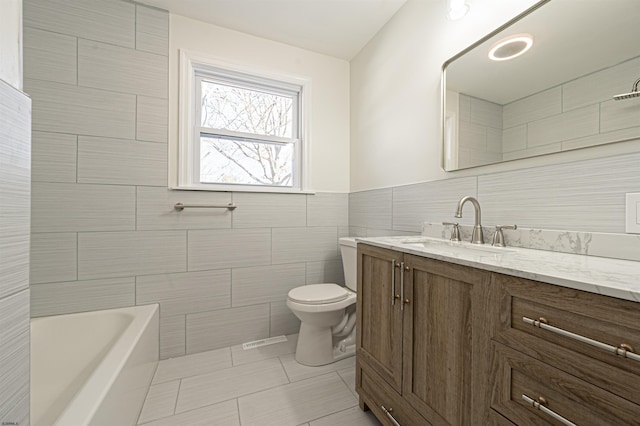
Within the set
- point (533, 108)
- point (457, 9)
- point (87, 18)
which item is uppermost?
point (87, 18)

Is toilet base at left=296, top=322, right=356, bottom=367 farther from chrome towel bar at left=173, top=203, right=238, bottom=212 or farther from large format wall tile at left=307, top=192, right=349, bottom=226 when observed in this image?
chrome towel bar at left=173, top=203, right=238, bottom=212

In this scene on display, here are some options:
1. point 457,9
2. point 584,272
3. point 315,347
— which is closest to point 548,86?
point 457,9

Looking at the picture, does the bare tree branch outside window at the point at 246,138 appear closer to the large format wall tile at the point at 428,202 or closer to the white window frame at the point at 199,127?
the white window frame at the point at 199,127

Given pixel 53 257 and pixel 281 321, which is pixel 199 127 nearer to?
pixel 53 257

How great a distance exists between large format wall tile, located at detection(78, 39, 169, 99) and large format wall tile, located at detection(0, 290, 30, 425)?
167 centimetres

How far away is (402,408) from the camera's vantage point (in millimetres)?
1006

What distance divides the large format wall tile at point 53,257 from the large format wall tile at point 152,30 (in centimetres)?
135

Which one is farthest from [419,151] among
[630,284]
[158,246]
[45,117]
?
[45,117]

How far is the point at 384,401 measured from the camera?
3.64ft

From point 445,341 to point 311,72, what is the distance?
2.24 meters

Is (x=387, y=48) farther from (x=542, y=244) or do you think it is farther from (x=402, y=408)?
(x=402, y=408)

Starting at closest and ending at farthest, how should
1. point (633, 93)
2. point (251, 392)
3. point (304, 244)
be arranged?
1. point (633, 93)
2. point (251, 392)
3. point (304, 244)

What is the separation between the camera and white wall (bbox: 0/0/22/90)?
49 centimetres

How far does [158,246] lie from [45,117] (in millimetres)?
1001
